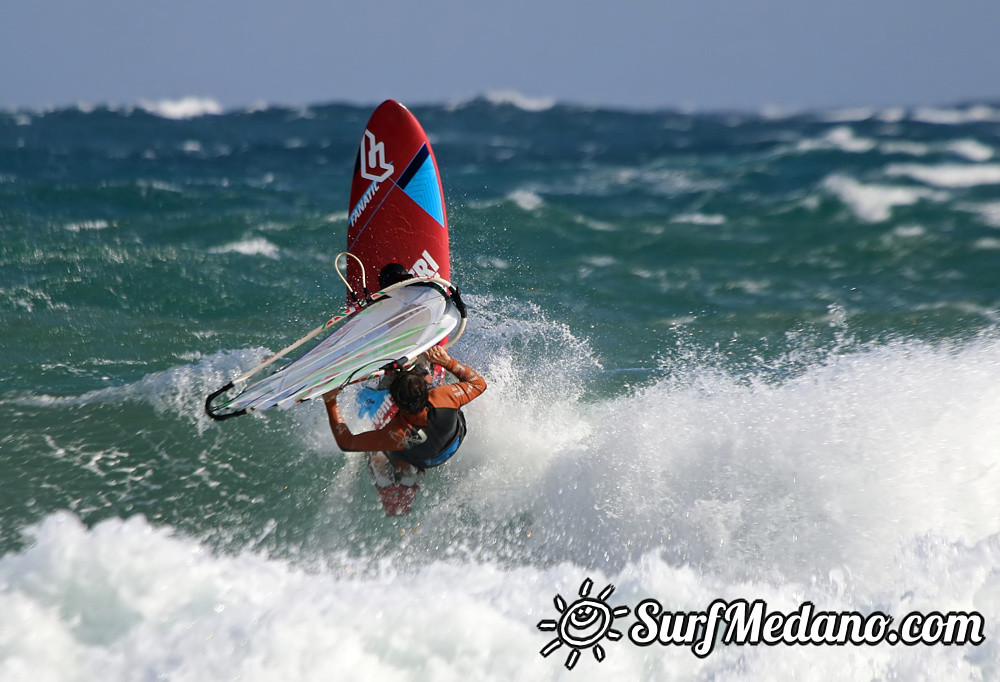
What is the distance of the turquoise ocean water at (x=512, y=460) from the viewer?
346cm

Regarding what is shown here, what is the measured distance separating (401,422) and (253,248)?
5656mm

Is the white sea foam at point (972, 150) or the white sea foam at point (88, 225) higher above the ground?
the white sea foam at point (88, 225)

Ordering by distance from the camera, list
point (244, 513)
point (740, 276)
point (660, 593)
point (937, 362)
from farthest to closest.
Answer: point (740, 276) → point (937, 362) → point (244, 513) → point (660, 593)

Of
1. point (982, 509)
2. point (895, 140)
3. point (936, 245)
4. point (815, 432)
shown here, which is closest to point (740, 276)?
point (936, 245)

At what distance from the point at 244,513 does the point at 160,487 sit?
57 centimetres

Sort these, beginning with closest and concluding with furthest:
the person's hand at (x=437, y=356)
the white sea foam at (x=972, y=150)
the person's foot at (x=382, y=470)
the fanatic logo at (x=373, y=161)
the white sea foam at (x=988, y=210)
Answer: the person's hand at (x=437, y=356)
the person's foot at (x=382, y=470)
the fanatic logo at (x=373, y=161)
the white sea foam at (x=988, y=210)
the white sea foam at (x=972, y=150)

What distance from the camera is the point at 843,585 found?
3.82 metres

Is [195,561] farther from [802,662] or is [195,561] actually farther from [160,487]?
[802,662]

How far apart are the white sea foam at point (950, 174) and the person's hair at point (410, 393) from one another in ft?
42.2

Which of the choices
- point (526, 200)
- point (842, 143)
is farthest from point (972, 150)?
point (526, 200)

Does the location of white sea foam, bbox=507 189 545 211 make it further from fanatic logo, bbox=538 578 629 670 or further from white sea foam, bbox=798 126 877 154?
fanatic logo, bbox=538 578 629 670

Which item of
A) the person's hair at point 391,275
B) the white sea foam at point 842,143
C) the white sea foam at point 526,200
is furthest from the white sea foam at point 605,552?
the white sea foam at point 842,143

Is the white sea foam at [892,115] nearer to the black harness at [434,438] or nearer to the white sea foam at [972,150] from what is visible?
the white sea foam at [972,150]

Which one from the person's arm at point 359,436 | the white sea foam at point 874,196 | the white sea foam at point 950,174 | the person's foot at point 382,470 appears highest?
the person's arm at point 359,436
